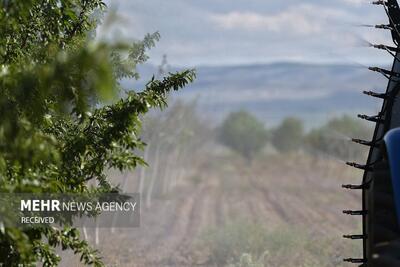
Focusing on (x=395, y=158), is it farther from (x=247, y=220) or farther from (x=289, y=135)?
(x=289, y=135)

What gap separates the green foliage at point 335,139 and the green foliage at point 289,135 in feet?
18.9

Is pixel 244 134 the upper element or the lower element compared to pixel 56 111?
upper

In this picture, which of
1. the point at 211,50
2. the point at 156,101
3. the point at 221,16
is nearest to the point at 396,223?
the point at 156,101

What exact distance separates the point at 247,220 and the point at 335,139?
43.8m

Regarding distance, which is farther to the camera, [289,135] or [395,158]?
[289,135]

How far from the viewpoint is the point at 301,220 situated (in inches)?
1364

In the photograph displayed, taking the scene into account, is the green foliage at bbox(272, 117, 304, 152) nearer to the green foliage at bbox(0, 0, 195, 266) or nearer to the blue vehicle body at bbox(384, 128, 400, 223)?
the green foliage at bbox(0, 0, 195, 266)

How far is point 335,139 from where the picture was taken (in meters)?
75.1

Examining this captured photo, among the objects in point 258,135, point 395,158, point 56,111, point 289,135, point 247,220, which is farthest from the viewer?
point 289,135

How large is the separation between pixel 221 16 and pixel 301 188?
133 meters

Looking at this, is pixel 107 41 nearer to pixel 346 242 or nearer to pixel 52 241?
pixel 52 241

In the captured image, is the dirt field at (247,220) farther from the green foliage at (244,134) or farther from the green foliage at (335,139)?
the green foliage at (244,134)

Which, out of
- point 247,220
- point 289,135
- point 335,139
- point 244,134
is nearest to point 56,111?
point 247,220

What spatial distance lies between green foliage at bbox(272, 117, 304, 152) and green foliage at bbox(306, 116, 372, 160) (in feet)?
18.9
